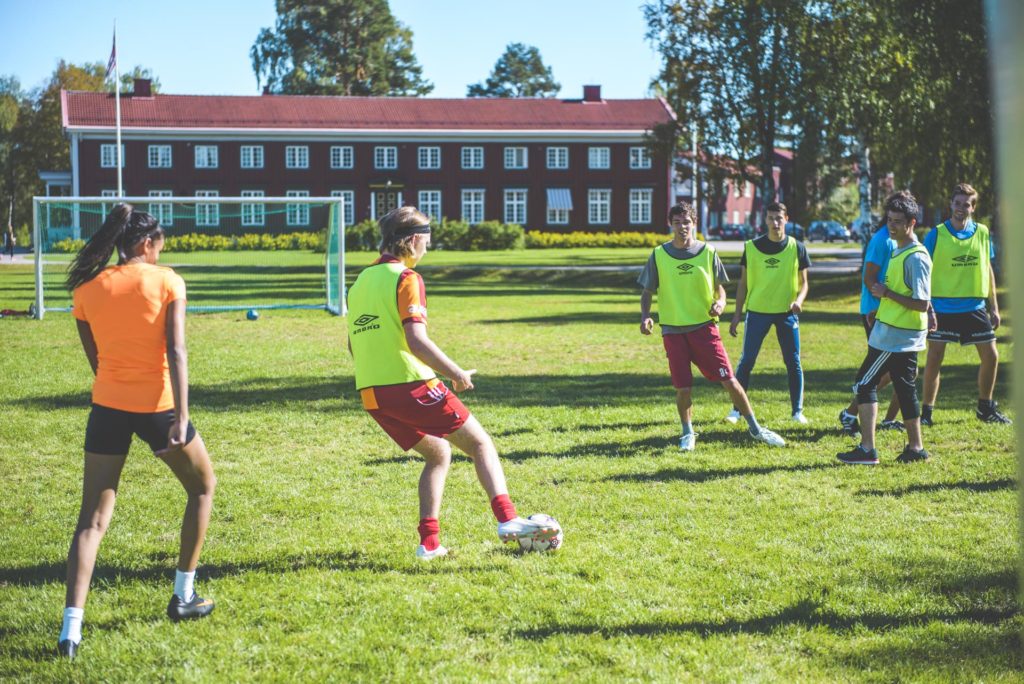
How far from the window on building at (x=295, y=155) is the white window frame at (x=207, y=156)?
4.24m

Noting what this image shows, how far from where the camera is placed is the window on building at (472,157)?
66000mm

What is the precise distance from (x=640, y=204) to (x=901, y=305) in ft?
200

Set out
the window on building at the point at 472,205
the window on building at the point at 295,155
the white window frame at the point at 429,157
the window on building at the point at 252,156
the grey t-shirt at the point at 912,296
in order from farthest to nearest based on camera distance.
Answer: the window on building at the point at 472,205
the white window frame at the point at 429,157
the window on building at the point at 295,155
the window on building at the point at 252,156
the grey t-shirt at the point at 912,296

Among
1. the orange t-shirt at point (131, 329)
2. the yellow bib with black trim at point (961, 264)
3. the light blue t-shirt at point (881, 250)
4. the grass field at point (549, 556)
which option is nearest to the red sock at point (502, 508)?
the grass field at point (549, 556)

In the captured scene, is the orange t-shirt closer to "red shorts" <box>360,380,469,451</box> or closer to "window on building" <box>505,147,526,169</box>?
"red shorts" <box>360,380,469,451</box>

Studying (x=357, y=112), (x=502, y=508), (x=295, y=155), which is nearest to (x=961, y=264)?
(x=502, y=508)

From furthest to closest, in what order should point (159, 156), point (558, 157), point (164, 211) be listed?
1. point (558, 157)
2. point (159, 156)
3. point (164, 211)

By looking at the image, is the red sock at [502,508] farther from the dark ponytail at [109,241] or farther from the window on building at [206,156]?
the window on building at [206,156]

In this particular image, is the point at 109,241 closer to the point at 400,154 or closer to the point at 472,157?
the point at 400,154

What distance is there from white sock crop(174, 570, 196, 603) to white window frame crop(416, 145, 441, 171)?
2454 inches

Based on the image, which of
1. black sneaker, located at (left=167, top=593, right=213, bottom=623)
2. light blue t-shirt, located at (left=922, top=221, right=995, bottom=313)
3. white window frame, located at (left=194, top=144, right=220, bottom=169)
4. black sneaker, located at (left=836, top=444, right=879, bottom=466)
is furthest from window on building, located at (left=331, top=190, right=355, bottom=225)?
black sneaker, located at (left=167, top=593, right=213, bottom=623)

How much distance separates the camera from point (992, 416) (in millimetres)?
9641

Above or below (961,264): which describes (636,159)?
above

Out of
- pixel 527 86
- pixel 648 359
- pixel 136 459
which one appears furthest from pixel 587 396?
pixel 527 86
